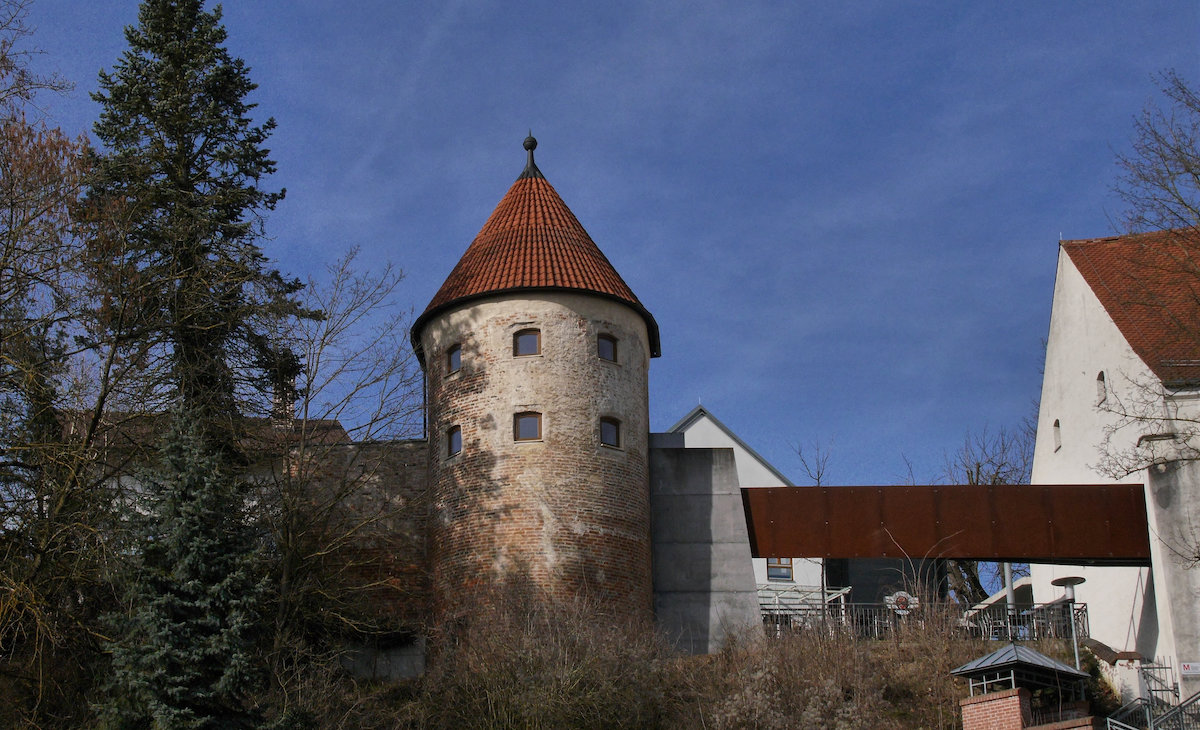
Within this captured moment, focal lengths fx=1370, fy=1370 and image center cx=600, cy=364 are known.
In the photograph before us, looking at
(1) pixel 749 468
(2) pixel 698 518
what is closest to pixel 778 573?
(1) pixel 749 468

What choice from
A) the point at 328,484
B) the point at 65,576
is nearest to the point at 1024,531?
the point at 328,484

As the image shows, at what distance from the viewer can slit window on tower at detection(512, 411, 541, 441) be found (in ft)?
84.8

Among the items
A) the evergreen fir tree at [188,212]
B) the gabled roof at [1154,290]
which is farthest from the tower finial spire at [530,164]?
the gabled roof at [1154,290]

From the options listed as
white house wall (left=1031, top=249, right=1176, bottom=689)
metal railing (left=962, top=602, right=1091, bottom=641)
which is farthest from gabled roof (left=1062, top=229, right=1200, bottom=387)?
metal railing (left=962, top=602, right=1091, bottom=641)

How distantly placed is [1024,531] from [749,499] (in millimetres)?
5452

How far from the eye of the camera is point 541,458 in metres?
25.6

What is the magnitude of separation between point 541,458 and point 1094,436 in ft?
40.0

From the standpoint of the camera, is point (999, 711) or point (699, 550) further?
point (699, 550)

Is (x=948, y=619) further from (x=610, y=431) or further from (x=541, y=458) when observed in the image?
(x=541, y=458)

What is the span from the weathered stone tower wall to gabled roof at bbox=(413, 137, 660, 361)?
24 centimetres

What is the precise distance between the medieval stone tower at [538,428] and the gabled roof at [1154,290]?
966 centimetres

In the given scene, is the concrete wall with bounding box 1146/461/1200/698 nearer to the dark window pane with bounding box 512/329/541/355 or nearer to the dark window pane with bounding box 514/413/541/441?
the dark window pane with bounding box 514/413/541/441

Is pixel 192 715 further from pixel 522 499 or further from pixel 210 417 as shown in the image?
pixel 522 499

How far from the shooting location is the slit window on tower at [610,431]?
26406 millimetres
